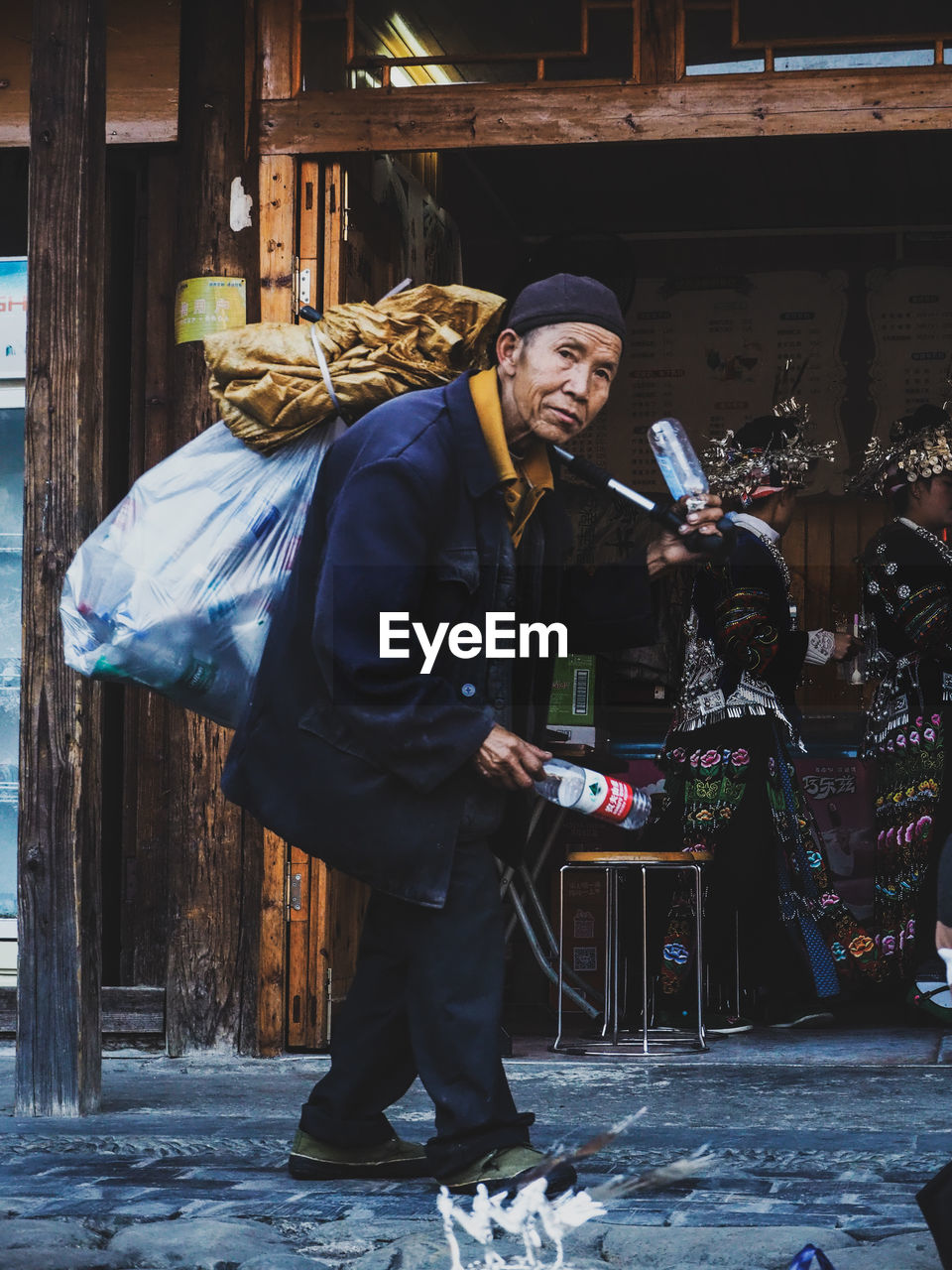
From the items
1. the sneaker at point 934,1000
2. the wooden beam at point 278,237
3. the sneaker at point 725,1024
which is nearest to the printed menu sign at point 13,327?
the wooden beam at point 278,237

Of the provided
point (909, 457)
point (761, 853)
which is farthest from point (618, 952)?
point (909, 457)

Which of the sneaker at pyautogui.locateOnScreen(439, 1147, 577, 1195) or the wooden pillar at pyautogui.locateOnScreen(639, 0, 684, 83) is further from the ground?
the wooden pillar at pyautogui.locateOnScreen(639, 0, 684, 83)

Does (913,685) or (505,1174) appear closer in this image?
(505,1174)

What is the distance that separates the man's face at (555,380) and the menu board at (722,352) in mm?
4777

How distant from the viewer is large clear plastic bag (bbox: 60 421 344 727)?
4.15m

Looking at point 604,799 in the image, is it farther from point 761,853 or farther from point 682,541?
point 761,853

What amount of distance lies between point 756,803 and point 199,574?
3094 mm

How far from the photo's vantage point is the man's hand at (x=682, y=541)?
3816 millimetres

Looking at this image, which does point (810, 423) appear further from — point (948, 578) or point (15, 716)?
point (15, 716)

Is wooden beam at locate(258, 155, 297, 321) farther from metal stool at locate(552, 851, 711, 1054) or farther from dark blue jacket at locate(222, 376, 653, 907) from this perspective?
metal stool at locate(552, 851, 711, 1054)

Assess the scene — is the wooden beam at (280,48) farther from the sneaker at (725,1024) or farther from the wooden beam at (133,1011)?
the sneaker at (725,1024)

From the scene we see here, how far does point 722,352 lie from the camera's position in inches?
340

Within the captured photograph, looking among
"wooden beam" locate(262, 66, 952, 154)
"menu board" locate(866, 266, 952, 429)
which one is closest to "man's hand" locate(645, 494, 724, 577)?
"wooden beam" locate(262, 66, 952, 154)

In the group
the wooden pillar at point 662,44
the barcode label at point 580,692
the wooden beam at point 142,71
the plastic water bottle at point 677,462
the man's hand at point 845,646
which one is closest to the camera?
the plastic water bottle at point 677,462
